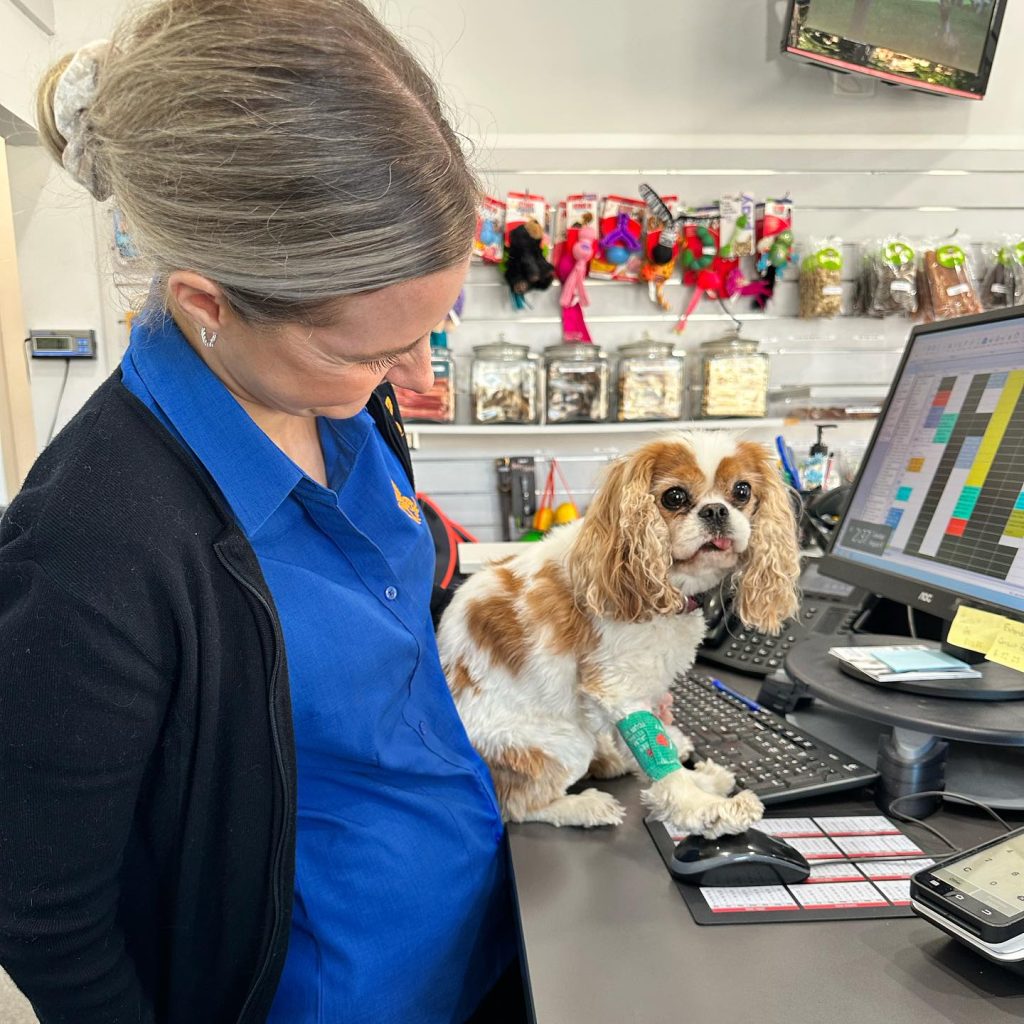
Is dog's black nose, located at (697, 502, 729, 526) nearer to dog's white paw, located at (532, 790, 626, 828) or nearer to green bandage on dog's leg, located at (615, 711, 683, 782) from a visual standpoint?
green bandage on dog's leg, located at (615, 711, 683, 782)

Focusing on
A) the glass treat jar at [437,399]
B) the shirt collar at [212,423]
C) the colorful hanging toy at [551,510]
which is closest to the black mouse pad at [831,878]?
the shirt collar at [212,423]

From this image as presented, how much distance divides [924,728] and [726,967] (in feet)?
1.31

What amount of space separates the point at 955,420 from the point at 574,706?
0.72m

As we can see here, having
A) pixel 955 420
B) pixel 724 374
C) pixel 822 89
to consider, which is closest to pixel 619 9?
pixel 822 89

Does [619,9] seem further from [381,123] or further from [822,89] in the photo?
[381,123]

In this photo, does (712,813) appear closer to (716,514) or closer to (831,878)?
(831,878)

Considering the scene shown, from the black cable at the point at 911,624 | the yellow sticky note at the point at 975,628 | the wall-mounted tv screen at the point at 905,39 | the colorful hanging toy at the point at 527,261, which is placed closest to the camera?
the yellow sticky note at the point at 975,628

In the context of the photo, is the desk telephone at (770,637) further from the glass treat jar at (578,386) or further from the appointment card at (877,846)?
the glass treat jar at (578,386)

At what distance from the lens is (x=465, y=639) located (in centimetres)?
122

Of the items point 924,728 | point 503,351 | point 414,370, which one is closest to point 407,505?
point 414,370

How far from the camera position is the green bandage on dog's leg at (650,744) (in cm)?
98

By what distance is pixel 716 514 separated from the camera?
1175mm

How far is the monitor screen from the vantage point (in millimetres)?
1022

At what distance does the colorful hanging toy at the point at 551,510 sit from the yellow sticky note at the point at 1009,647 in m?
1.95
